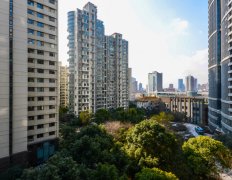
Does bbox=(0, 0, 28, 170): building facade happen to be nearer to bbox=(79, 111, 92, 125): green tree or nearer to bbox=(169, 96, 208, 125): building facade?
bbox=(79, 111, 92, 125): green tree

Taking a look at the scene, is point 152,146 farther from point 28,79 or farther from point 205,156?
point 28,79

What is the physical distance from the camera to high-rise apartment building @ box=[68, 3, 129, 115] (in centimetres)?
5812

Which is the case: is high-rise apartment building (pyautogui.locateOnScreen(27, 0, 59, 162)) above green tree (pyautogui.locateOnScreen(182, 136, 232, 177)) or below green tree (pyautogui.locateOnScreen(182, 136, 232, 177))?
above

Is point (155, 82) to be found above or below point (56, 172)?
above

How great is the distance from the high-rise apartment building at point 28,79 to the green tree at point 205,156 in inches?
784

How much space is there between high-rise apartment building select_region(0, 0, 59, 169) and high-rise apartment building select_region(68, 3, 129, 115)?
80.3 feet

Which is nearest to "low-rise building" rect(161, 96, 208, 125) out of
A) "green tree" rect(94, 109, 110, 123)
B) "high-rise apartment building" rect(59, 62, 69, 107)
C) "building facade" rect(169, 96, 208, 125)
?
"building facade" rect(169, 96, 208, 125)

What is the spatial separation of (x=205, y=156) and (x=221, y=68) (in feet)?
125

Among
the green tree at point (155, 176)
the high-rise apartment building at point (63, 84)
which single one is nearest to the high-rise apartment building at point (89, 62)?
the high-rise apartment building at point (63, 84)

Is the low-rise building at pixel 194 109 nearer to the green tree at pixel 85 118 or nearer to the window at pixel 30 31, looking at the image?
the green tree at pixel 85 118

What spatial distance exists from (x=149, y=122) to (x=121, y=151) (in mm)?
4181

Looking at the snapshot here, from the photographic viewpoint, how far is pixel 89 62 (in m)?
61.0

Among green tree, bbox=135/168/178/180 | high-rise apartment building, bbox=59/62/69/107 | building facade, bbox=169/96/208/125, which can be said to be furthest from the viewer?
high-rise apartment building, bbox=59/62/69/107

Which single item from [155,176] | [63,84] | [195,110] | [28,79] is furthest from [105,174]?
[63,84]
